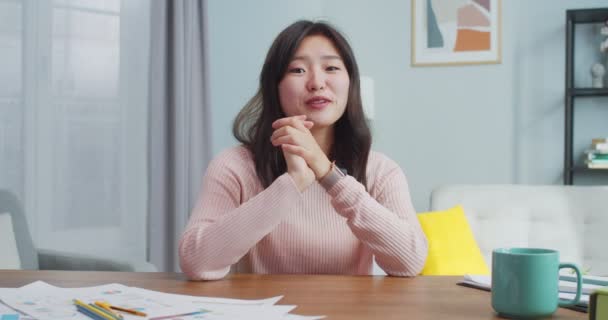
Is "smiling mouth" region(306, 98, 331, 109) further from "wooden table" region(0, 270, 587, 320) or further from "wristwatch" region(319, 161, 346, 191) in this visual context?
"wooden table" region(0, 270, 587, 320)

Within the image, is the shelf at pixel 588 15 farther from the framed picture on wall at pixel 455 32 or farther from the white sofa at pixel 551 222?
the white sofa at pixel 551 222

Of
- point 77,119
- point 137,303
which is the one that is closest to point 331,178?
point 137,303

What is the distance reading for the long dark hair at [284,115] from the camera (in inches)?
62.5

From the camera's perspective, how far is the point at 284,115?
64.9 inches

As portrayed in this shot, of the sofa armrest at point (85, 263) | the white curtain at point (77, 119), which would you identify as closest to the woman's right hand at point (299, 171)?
the sofa armrest at point (85, 263)

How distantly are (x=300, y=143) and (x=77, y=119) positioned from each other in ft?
5.76

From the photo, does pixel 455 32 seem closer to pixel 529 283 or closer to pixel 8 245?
pixel 8 245

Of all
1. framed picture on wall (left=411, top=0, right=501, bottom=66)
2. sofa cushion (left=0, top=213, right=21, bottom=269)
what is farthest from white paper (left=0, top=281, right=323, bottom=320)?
framed picture on wall (left=411, top=0, right=501, bottom=66)

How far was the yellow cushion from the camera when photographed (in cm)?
248

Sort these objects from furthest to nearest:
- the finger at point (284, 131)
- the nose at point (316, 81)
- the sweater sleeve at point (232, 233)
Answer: the nose at point (316, 81), the finger at point (284, 131), the sweater sleeve at point (232, 233)

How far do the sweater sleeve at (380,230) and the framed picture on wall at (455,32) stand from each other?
295 cm

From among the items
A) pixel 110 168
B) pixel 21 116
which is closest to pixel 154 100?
pixel 110 168

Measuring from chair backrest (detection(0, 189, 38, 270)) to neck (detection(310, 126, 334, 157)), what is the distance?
1255 millimetres

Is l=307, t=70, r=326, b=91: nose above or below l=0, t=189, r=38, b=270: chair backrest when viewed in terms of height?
above
